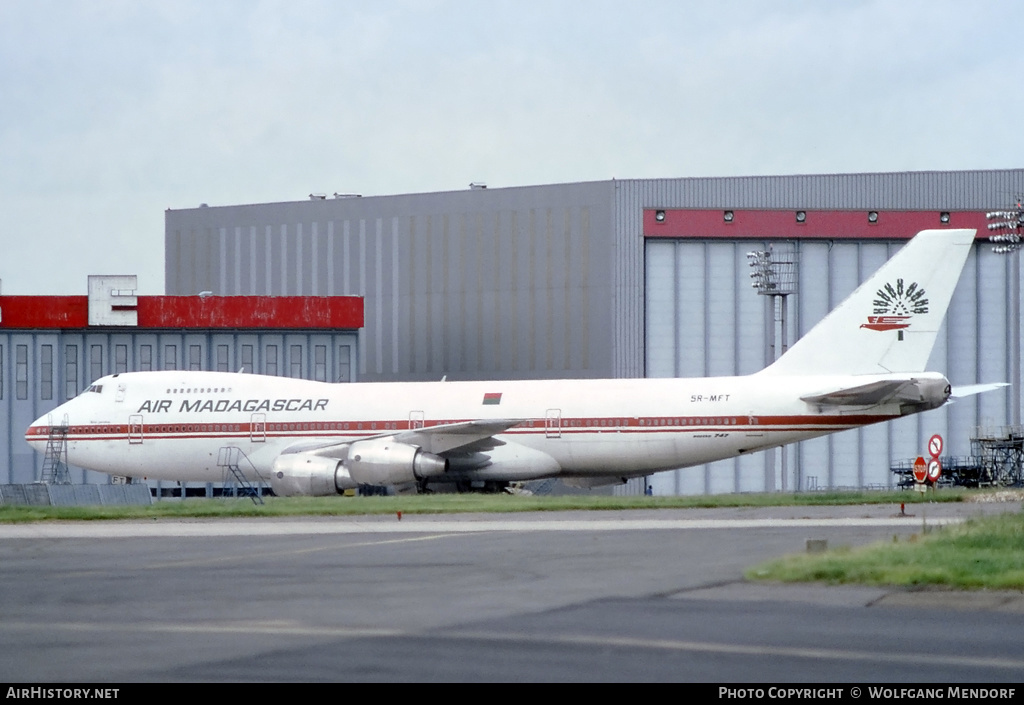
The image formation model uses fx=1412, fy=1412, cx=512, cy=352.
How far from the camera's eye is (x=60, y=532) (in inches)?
969

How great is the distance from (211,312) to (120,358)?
3.89 metres

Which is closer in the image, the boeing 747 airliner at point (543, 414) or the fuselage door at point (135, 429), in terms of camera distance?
the boeing 747 airliner at point (543, 414)

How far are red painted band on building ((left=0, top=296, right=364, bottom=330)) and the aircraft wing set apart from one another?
1664 cm

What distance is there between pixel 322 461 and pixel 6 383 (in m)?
20.7

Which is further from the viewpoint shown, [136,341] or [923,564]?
[136,341]

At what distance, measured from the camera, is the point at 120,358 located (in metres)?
54.3

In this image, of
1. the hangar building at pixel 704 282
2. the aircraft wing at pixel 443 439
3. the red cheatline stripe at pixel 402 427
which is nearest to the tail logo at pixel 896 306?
the red cheatline stripe at pixel 402 427

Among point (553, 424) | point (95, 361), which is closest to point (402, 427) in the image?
point (553, 424)

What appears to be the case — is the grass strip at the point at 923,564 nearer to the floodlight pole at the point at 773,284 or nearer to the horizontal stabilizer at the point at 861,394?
the horizontal stabilizer at the point at 861,394

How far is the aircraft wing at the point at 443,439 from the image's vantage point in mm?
36656

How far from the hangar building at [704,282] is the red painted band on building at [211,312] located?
8769 millimetres

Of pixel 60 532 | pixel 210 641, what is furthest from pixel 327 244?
pixel 210 641

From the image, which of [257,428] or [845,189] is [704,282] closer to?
[845,189]

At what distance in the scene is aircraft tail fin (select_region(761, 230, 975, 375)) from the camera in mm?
36531
